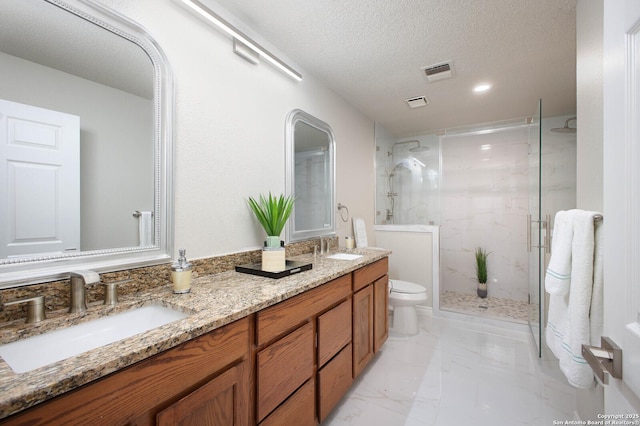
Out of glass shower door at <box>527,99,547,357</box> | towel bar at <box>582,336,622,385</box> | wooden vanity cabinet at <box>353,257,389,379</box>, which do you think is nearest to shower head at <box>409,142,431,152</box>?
glass shower door at <box>527,99,547,357</box>

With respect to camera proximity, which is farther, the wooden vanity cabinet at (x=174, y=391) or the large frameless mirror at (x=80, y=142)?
the large frameless mirror at (x=80, y=142)

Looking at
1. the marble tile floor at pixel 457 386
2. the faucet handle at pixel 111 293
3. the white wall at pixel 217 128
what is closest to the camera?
the faucet handle at pixel 111 293

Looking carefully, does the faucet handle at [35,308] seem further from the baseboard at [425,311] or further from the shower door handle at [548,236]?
the baseboard at [425,311]

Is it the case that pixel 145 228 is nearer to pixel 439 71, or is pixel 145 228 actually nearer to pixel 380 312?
pixel 380 312

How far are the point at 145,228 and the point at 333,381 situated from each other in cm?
125

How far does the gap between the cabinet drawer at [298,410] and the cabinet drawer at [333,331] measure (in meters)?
0.14

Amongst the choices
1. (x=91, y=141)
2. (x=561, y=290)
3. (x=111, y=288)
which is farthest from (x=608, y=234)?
(x=91, y=141)

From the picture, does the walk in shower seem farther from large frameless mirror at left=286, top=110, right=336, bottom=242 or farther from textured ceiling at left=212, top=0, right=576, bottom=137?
large frameless mirror at left=286, top=110, right=336, bottom=242

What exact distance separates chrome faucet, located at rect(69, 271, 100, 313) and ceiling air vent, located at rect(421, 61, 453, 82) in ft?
7.92

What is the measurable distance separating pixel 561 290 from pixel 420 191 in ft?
8.16

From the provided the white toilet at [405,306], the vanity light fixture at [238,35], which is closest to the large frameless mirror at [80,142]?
the vanity light fixture at [238,35]

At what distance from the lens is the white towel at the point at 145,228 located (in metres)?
1.18

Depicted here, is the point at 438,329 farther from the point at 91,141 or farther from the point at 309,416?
the point at 91,141

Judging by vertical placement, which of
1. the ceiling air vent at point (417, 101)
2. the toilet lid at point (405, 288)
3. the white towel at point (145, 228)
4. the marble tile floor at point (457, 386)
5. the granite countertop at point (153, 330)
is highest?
the ceiling air vent at point (417, 101)
